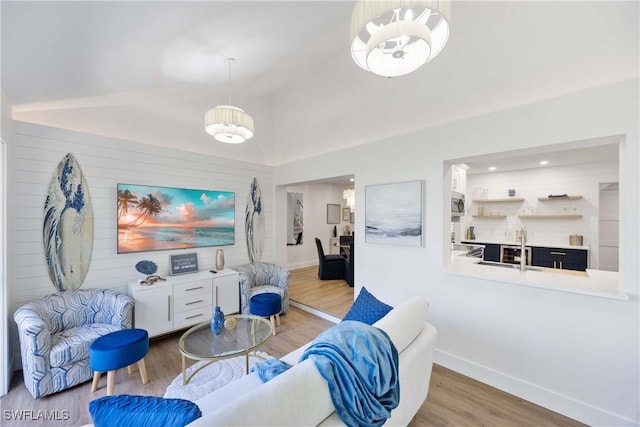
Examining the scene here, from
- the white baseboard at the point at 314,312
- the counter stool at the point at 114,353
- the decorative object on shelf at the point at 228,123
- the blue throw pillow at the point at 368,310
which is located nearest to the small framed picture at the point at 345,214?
the white baseboard at the point at 314,312

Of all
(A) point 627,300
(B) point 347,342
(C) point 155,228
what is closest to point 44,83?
(C) point 155,228

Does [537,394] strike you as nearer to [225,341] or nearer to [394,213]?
[394,213]

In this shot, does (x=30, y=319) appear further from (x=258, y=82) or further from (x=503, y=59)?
(x=503, y=59)

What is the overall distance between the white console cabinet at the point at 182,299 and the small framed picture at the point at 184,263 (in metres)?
0.11

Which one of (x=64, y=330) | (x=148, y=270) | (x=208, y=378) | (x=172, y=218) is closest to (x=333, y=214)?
(x=172, y=218)

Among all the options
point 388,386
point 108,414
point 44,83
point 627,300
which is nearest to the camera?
point 108,414

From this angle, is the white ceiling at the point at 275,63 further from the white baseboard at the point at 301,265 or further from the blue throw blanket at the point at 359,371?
the white baseboard at the point at 301,265

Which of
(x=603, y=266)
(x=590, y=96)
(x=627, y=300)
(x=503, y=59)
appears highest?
(x=503, y=59)

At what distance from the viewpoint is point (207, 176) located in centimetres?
402

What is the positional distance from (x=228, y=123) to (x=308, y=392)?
2429mm

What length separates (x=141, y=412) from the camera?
3.23ft

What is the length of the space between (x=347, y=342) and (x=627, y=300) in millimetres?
2150

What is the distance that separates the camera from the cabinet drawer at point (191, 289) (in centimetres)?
327

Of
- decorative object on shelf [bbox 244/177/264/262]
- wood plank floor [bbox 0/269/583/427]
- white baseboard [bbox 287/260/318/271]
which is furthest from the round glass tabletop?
white baseboard [bbox 287/260/318/271]
